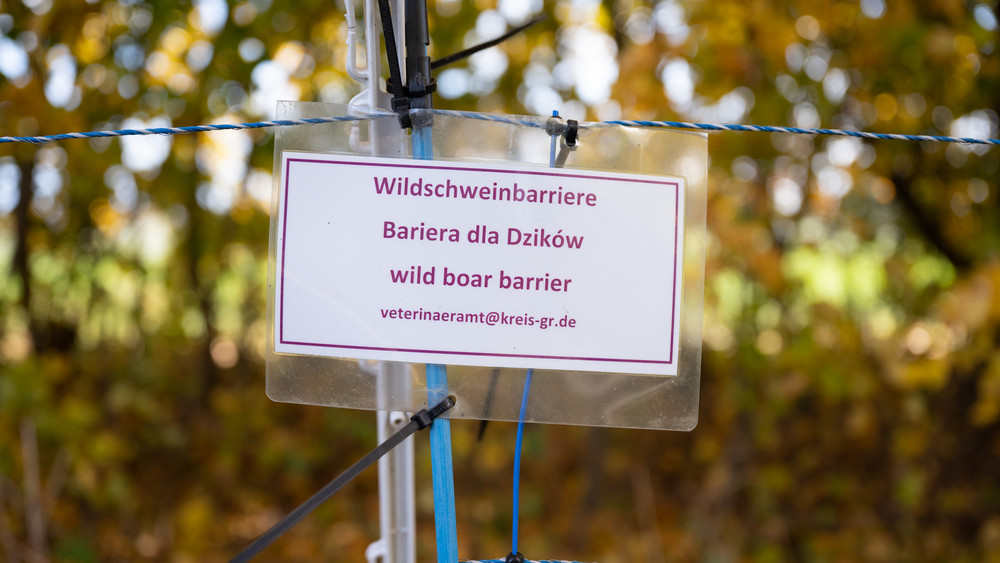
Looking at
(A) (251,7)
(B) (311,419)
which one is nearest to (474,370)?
(A) (251,7)

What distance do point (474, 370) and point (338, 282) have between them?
7.3 inches

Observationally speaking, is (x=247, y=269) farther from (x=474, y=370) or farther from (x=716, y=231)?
(x=474, y=370)

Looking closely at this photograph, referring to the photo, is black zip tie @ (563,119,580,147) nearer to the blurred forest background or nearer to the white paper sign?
the white paper sign

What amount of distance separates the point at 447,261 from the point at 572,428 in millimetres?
3217

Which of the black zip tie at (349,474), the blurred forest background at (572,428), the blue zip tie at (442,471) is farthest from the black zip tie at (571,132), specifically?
the blurred forest background at (572,428)

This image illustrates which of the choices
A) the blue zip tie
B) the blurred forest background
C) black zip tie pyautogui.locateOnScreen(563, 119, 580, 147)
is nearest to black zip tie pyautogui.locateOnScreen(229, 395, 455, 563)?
the blue zip tie

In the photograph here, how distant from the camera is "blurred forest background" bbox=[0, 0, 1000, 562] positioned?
240cm

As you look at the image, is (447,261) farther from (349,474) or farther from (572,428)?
(572,428)

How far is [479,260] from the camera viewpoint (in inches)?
33.0

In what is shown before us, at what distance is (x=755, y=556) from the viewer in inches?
120

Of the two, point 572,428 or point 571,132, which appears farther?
point 572,428

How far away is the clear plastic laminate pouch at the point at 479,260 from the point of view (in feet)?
2.75

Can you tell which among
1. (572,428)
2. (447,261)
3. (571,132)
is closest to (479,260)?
(447,261)

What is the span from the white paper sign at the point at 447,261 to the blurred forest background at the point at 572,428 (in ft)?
3.96
